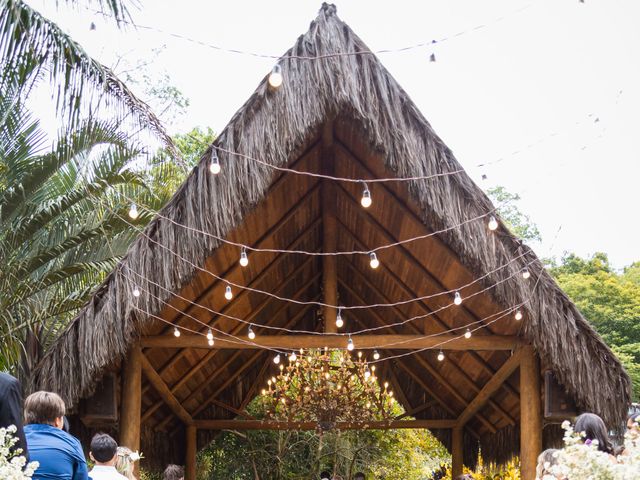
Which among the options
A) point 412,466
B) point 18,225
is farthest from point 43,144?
point 412,466

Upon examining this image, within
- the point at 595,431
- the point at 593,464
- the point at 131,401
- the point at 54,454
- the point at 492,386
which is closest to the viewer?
the point at 593,464

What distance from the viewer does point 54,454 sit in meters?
3.14

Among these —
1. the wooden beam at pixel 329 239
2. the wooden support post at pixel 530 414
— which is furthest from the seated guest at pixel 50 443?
the wooden support post at pixel 530 414

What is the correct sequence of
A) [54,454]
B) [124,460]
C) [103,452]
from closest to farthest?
[54,454]
[103,452]
[124,460]

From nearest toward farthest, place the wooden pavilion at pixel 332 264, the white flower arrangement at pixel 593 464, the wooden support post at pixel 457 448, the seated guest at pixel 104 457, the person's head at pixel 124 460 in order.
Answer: the white flower arrangement at pixel 593 464 → the seated guest at pixel 104 457 → the person's head at pixel 124 460 → the wooden pavilion at pixel 332 264 → the wooden support post at pixel 457 448

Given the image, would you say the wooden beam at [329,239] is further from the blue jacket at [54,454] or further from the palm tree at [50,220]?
the blue jacket at [54,454]

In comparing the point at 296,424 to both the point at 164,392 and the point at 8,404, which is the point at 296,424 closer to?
the point at 164,392

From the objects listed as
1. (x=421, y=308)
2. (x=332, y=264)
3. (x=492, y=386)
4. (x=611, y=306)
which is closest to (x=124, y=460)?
(x=332, y=264)

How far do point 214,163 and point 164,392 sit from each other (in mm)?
3361

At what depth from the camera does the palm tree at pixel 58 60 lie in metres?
5.16

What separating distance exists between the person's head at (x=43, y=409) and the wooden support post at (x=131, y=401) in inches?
128

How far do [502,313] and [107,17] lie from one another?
3326mm

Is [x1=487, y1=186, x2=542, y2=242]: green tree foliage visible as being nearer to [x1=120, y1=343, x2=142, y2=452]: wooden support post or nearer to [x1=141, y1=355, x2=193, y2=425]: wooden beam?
[x1=141, y1=355, x2=193, y2=425]: wooden beam

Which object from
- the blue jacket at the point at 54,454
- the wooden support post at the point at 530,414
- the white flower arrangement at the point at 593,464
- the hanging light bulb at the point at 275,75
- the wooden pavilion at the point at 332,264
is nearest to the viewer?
the white flower arrangement at the point at 593,464
